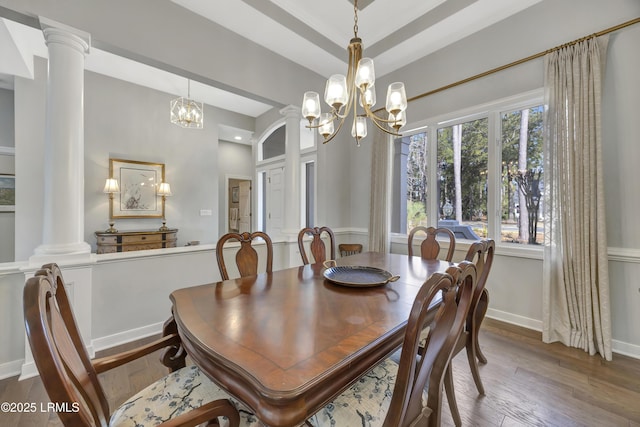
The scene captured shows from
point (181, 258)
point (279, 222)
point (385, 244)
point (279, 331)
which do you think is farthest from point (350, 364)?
point (279, 222)

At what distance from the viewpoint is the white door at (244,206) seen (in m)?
6.46

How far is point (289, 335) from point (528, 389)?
1814mm

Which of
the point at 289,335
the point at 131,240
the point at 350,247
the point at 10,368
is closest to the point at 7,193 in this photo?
the point at 131,240

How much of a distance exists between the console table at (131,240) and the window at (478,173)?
3.78m

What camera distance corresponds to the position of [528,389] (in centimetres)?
175

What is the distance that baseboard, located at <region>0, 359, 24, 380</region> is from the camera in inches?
75.0

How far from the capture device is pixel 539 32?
2.51 meters

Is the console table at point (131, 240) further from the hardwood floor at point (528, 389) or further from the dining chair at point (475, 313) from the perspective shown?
the dining chair at point (475, 313)

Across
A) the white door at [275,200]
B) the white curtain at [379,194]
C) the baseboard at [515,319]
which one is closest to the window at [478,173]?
the white curtain at [379,194]

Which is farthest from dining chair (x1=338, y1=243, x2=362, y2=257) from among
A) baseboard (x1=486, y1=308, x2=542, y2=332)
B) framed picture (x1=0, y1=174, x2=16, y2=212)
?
framed picture (x1=0, y1=174, x2=16, y2=212)

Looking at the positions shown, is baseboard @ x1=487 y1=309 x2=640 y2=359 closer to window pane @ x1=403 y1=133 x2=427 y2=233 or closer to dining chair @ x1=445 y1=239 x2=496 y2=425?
window pane @ x1=403 y1=133 x2=427 y2=233

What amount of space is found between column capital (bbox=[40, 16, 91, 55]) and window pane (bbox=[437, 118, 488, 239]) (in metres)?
3.56

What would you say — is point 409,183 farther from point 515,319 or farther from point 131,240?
point 131,240

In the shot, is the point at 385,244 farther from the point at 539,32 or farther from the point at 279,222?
the point at 539,32
